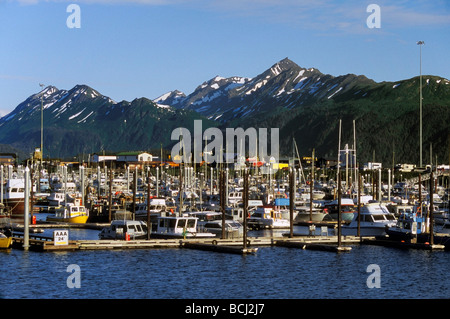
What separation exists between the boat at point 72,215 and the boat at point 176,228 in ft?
85.3

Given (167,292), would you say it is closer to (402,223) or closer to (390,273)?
(390,273)

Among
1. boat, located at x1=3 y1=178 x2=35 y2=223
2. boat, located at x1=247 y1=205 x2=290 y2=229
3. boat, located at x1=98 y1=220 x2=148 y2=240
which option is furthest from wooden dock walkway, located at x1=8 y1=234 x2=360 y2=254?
boat, located at x1=3 y1=178 x2=35 y2=223

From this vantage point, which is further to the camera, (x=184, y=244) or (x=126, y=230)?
(x=126, y=230)

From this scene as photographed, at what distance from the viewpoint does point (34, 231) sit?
85.2 m

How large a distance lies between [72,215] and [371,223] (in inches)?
1600

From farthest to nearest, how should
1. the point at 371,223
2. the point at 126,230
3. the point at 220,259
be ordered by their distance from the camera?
1. the point at 371,223
2. the point at 126,230
3. the point at 220,259

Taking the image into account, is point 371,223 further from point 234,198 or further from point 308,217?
point 234,198

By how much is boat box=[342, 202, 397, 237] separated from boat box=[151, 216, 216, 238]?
17.1m

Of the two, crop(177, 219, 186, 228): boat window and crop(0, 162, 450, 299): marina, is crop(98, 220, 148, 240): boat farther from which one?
crop(177, 219, 186, 228): boat window

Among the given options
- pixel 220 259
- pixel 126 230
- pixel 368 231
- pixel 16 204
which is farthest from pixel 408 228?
pixel 16 204

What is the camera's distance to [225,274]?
57438mm

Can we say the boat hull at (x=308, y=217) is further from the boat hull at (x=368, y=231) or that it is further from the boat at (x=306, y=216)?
the boat hull at (x=368, y=231)
